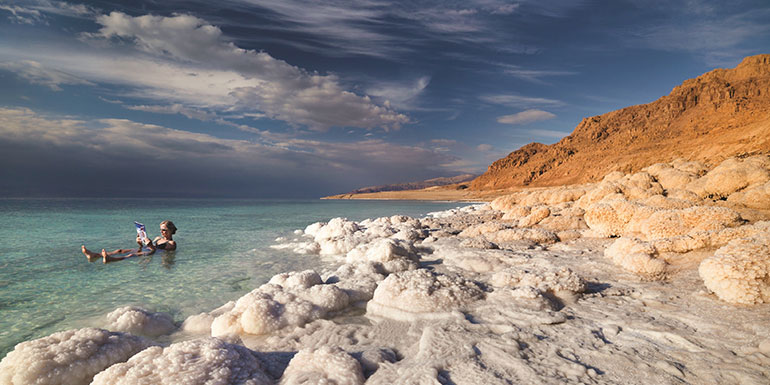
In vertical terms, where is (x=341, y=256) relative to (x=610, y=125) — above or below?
below

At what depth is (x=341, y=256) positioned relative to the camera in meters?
8.80

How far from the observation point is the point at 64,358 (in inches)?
97.2

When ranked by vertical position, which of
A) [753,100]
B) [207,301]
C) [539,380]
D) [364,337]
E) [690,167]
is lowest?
[207,301]

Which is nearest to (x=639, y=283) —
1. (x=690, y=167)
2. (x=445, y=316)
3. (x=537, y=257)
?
(x=537, y=257)

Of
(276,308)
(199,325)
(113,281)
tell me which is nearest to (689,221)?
(276,308)

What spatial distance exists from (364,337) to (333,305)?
0.88m

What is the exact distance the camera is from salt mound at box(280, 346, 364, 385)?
2.15 m

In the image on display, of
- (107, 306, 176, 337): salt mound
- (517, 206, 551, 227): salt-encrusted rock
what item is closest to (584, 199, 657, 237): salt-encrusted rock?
(517, 206, 551, 227): salt-encrusted rock

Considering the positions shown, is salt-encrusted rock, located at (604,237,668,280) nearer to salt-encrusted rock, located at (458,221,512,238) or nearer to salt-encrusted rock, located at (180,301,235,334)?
salt-encrusted rock, located at (458,221,512,238)

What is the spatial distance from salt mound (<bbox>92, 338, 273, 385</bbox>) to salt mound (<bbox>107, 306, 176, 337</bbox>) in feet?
6.72

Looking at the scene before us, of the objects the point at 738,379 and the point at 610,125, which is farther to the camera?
the point at 610,125

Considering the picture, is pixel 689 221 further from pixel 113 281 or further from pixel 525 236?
pixel 113 281

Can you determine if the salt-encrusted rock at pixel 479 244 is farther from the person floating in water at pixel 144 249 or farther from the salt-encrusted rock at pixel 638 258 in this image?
the person floating in water at pixel 144 249

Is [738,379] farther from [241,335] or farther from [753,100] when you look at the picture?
[753,100]
